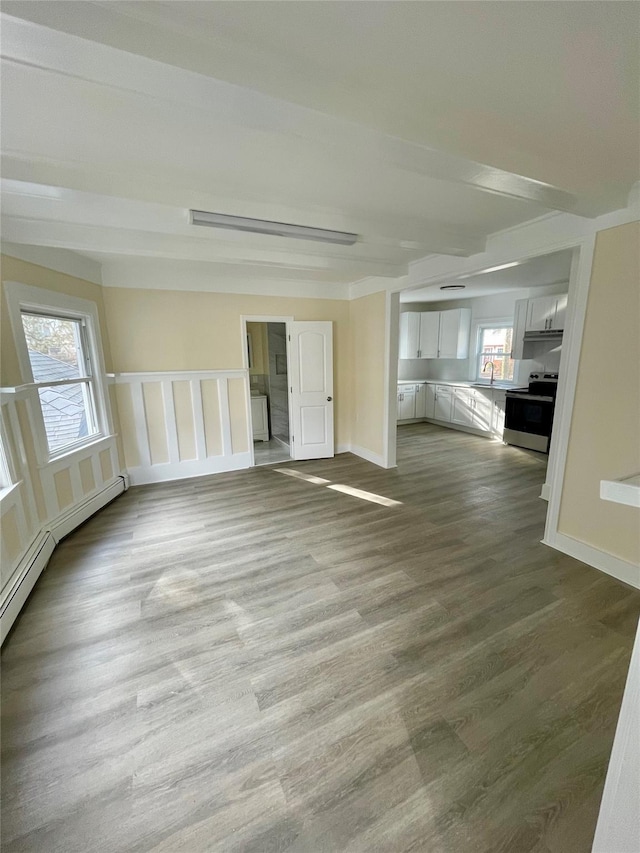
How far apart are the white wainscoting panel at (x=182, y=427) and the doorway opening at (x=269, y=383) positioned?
51.0 inches

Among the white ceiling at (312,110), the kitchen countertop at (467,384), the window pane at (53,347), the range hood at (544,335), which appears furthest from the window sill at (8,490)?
the range hood at (544,335)

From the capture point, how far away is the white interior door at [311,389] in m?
4.77

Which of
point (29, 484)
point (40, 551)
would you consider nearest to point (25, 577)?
point (40, 551)

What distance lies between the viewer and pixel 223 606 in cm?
217

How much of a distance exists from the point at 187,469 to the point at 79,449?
1.39 meters

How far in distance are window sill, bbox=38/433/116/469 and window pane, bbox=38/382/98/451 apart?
0.23ft

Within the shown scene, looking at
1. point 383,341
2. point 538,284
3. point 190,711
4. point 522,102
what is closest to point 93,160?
point 522,102

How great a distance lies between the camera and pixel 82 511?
10.7 ft

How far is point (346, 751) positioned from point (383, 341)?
4062mm

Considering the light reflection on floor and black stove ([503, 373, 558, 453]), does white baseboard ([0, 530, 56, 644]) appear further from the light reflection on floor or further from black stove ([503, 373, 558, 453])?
black stove ([503, 373, 558, 453])

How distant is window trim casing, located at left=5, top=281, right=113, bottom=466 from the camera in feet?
8.42

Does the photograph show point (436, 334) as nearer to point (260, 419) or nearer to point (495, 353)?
point (495, 353)

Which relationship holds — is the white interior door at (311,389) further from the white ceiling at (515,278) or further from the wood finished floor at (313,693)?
the wood finished floor at (313,693)

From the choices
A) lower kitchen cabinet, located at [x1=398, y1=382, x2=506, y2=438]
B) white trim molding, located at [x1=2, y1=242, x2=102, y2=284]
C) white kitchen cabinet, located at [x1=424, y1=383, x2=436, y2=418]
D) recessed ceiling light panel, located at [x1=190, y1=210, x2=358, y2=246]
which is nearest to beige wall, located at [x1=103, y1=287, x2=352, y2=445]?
white trim molding, located at [x1=2, y1=242, x2=102, y2=284]
